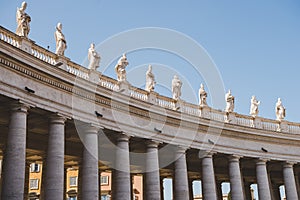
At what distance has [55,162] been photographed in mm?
35438

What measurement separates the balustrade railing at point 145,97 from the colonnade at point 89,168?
501cm

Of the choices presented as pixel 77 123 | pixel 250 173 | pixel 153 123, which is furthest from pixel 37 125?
pixel 250 173

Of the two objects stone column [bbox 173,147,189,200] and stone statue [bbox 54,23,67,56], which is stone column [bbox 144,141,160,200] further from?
stone statue [bbox 54,23,67,56]

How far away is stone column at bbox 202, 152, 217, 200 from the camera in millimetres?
49719

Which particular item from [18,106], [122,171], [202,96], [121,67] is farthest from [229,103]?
[18,106]

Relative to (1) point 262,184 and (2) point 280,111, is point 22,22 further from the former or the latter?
(2) point 280,111

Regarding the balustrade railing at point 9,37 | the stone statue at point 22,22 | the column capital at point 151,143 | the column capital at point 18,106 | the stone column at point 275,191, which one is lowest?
the stone column at point 275,191

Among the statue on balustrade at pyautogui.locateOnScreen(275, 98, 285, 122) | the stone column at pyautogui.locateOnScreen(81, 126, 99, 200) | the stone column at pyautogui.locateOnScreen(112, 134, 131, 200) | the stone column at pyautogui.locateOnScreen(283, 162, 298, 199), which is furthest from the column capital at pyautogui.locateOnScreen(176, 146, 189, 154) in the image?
the statue on balustrade at pyautogui.locateOnScreen(275, 98, 285, 122)

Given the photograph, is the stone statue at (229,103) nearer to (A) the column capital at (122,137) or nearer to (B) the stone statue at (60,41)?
(A) the column capital at (122,137)

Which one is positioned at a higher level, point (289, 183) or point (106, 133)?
point (106, 133)

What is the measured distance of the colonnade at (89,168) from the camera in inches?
1251

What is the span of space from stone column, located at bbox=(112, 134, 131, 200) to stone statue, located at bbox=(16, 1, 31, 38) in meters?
13.9

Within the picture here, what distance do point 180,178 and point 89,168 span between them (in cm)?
1249

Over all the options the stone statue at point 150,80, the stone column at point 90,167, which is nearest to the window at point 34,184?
the stone statue at point 150,80
